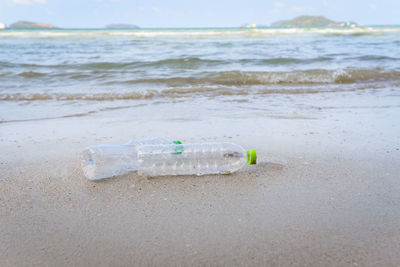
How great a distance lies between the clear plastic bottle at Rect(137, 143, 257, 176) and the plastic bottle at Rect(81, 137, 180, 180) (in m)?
0.07

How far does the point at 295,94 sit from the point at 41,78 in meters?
4.37

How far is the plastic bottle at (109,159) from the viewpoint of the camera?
204 centimetres

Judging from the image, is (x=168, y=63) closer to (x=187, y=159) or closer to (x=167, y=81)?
(x=167, y=81)

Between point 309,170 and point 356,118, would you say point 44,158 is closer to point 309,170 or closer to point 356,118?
point 309,170

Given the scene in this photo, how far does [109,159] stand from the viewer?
7.13 feet

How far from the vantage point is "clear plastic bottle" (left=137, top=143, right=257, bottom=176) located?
6.77 feet

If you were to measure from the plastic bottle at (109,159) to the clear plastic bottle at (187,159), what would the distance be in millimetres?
74

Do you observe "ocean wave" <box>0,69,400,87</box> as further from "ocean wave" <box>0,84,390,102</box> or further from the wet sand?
the wet sand

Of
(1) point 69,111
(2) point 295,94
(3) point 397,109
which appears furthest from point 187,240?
(2) point 295,94

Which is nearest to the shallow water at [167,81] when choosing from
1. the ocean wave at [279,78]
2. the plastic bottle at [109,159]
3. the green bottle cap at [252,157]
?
the ocean wave at [279,78]

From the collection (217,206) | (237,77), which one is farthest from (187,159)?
(237,77)

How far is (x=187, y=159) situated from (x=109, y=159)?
49 cm

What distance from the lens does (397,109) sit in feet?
11.6

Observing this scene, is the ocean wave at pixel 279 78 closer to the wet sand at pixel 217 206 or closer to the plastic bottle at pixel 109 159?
the wet sand at pixel 217 206
